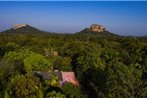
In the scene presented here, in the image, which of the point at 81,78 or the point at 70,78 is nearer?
the point at 70,78

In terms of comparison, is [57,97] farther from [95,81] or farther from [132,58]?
[132,58]

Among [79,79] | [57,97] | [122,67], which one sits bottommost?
[79,79]

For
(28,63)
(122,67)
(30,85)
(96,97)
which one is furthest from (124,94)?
(28,63)

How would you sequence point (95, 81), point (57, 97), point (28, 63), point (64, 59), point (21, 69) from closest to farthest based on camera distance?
1. point (57, 97)
2. point (95, 81)
3. point (21, 69)
4. point (28, 63)
5. point (64, 59)

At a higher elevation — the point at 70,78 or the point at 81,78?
the point at 70,78

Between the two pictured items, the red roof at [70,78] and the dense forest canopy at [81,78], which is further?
the red roof at [70,78]

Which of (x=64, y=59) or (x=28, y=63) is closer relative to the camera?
(x=28, y=63)

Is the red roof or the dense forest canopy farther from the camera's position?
the red roof

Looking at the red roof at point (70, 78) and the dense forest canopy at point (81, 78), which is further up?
the dense forest canopy at point (81, 78)

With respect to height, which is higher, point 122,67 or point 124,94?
point 122,67

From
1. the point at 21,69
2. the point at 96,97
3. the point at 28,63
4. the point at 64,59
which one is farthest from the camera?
the point at 64,59

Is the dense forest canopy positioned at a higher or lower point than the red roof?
higher
